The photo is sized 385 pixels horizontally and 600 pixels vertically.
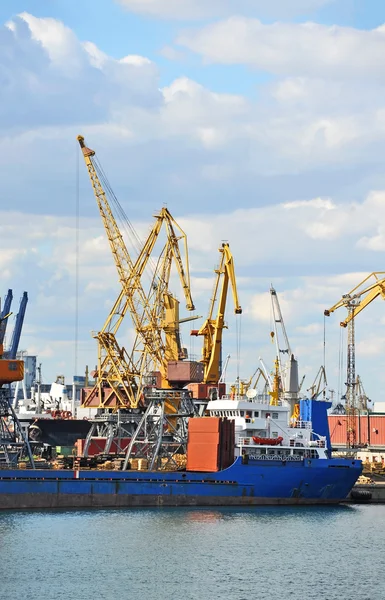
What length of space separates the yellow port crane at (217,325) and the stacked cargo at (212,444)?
2145 centimetres

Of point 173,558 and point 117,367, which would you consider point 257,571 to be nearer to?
point 173,558

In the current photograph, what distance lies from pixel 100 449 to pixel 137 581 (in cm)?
4892

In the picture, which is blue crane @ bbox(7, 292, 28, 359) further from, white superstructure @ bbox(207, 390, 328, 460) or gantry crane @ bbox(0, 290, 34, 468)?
white superstructure @ bbox(207, 390, 328, 460)

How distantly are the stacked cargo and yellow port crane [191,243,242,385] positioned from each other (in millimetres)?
21448

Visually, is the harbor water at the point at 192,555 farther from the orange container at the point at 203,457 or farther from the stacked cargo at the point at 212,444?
the stacked cargo at the point at 212,444

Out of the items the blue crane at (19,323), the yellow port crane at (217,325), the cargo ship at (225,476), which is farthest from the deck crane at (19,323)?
the cargo ship at (225,476)

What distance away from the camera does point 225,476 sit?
2938 inches

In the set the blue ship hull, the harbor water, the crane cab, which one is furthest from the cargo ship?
the crane cab

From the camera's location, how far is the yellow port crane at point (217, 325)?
313ft

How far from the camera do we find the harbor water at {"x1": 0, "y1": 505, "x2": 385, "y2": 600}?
160 ft

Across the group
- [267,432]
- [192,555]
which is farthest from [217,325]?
[192,555]

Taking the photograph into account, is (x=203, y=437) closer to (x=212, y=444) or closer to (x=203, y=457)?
(x=212, y=444)

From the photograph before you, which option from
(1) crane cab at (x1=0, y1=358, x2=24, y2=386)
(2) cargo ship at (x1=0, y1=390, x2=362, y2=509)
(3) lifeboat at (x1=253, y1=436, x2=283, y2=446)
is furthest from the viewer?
(3) lifeboat at (x1=253, y1=436, x2=283, y2=446)

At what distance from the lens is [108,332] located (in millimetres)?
94688
